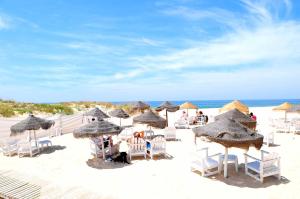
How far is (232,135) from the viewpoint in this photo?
7520 mm

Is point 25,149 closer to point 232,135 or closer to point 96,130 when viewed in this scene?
point 96,130

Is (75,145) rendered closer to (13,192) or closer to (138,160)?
(138,160)

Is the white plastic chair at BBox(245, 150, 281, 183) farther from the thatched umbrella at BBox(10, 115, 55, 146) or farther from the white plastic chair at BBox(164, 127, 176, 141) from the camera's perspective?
the thatched umbrella at BBox(10, 115, 55, 146)

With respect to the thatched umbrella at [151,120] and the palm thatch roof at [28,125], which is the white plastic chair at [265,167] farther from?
the palm thatch roof at [28,125]

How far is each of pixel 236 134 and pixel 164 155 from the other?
404cm

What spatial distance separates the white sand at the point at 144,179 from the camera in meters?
7.04

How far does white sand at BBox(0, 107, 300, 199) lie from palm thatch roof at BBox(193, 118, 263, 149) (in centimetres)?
121

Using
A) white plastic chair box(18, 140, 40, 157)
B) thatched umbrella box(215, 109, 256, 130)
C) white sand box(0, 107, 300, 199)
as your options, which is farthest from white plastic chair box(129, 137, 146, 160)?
white plastic chair box(18, 140, 40, 157)

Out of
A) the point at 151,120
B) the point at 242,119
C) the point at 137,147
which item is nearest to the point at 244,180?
the point at 242,119

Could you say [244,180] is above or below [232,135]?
below

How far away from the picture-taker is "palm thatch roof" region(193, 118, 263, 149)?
7395 millimetres

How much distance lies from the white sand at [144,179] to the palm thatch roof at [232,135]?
1.21m

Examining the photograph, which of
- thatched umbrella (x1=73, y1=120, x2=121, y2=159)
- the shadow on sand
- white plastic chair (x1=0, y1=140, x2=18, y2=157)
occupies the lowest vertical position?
the shadow on sand

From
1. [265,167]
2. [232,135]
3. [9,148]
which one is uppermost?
[232,135]
